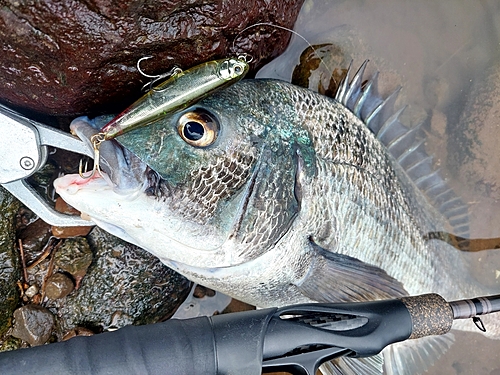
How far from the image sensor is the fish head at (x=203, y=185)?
5.25 ft

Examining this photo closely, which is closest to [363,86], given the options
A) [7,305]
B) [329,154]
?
[329,154]

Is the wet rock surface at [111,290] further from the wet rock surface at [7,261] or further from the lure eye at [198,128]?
the lure eye at [198,128]

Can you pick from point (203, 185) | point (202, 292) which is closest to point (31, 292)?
point (202, 292)

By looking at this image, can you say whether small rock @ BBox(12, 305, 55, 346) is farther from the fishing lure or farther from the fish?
the fishing lure

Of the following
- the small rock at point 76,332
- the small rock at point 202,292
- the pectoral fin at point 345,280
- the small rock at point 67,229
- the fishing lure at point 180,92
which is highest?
the fishing lure at point 180,92

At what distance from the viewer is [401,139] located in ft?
8.79

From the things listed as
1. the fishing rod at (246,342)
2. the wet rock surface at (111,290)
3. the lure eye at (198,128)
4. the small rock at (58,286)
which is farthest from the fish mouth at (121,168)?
the small rock at (58,286)

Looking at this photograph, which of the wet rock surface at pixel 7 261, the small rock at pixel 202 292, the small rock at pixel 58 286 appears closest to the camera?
the wet rock surface at pixel 7 261

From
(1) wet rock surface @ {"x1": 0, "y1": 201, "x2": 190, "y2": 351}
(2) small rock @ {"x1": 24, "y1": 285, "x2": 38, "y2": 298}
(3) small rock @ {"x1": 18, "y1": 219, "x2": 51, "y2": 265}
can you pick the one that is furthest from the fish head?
(2) small rock @ {"x1": 24, "y1": 285, "x2": 38, "y2": 298}

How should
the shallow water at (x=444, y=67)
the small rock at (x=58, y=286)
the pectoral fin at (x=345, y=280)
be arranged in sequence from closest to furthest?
the pectoral fin at (x=345, y=280), the small rock at (x=58, y=286), the shallow water at (x=444, y=67)

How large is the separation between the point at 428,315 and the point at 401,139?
4.47 feet

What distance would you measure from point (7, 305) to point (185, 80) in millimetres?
1664

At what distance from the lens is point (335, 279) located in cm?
212

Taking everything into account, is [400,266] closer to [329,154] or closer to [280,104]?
[329,154]
